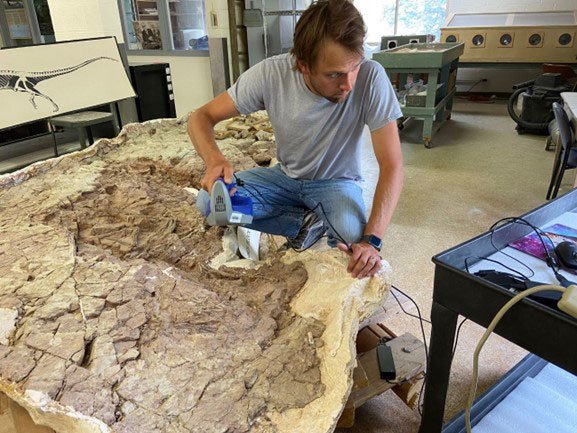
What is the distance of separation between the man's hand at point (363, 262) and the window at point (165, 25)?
5.07 meters

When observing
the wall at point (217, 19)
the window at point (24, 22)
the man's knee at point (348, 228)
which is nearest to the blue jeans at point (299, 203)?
the man's knee at point (348, 228)

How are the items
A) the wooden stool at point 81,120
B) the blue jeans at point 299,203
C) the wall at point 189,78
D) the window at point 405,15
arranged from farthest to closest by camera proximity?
1. the window at point 405,15
2. the wall at point 189,78
3. the wooden stool at point 81,120
4. the blue jeans at point 299,203

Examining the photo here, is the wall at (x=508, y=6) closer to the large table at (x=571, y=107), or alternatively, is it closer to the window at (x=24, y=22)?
the large table at (x=571, y=107)

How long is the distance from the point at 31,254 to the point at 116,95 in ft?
6.70

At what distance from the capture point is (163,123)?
9.73 ft

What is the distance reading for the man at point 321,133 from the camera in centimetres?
147

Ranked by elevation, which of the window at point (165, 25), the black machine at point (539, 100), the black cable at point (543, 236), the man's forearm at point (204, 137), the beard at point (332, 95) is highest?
the window at point (165, 25)

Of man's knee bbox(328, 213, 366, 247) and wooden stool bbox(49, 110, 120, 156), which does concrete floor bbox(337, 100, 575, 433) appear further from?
wooden stool bbox(49, 110, 120, 156)

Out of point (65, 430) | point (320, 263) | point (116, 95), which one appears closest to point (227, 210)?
point (320, 263)

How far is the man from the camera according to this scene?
147cm

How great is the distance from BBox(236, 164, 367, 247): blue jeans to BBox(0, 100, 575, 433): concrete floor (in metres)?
0.41

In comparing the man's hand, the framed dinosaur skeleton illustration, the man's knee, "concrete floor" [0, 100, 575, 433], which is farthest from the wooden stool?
the man's hand

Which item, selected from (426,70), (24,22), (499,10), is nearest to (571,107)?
(426,70)

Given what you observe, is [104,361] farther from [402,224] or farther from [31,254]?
[402,224]
